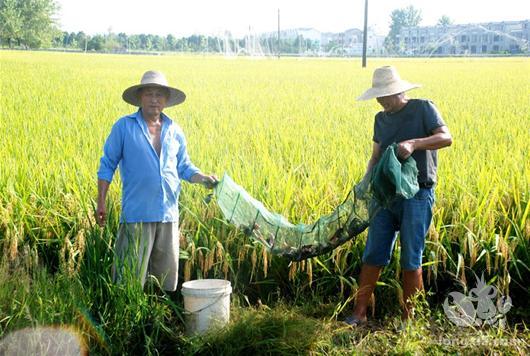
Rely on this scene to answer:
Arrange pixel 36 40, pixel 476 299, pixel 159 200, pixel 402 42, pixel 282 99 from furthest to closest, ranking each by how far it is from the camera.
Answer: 1. pixel 402 42
2. pixel 36 40
3. pixel 282 99
4. pixel 476 299
5. pixel 159 200

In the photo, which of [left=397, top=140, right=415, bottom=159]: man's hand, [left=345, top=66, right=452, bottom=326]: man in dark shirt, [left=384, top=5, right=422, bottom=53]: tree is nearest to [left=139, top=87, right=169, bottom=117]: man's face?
[left=345, top=66, right=452, bottom=326]: man in dark shirt

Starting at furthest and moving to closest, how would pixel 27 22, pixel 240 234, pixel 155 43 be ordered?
pixel 155 43, pixel 27 22, pixel 240 234

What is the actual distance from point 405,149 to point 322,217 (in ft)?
1.75

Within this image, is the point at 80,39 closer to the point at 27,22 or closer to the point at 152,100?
the point at 27,22

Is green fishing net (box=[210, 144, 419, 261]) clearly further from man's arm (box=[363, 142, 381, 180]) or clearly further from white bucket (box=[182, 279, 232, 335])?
white bucket (box=[182, 279, 232, 335])

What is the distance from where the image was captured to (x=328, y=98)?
10797mm

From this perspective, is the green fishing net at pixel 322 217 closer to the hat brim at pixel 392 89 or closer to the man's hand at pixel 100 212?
the hat brim at pixel 392 89

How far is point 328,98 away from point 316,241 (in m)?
7.98

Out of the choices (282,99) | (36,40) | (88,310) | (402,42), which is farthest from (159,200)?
(402,42)

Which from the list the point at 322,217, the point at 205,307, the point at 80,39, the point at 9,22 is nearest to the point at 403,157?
the point at 322,217

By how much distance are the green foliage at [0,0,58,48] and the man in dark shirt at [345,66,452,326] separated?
60391 millimetres

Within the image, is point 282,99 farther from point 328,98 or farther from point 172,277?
point 172,277

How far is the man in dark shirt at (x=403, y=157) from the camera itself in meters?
2.82

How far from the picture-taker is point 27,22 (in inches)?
2420
